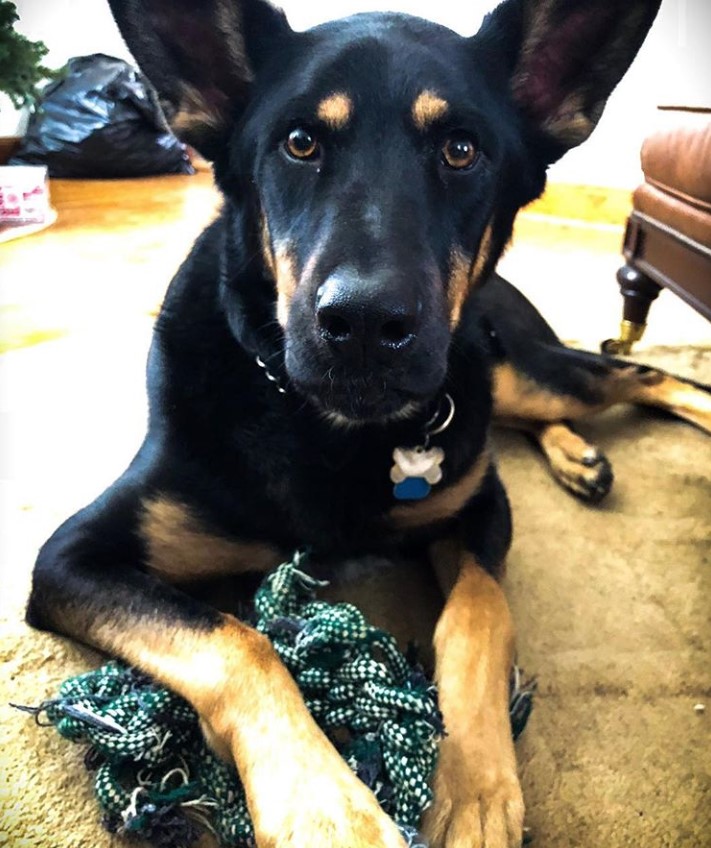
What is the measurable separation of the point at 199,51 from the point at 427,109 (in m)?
0.38

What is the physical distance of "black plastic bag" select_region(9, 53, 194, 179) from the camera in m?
4.29

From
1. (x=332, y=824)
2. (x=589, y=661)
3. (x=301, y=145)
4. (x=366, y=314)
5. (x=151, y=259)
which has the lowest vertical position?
(x=151, y=259)

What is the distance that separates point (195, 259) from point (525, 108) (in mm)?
602

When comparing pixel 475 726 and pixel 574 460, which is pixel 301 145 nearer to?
pixel 475 726

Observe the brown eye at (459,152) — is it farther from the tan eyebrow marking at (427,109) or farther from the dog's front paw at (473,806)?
the dog's front paw at (473,806)

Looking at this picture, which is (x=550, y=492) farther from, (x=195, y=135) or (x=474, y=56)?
(x=195, y=135)

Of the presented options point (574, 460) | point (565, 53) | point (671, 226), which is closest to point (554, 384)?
point (574, 460)

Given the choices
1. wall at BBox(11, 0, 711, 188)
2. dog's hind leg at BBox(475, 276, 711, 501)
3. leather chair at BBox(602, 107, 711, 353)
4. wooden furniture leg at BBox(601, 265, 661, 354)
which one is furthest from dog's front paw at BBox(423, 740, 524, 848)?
wall at BBox(11, 0, 711, 188)

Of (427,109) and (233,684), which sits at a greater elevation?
(427,109)

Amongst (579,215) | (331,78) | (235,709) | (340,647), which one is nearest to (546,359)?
(331,78)

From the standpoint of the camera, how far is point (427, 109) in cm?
102

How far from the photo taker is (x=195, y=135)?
3.92ft

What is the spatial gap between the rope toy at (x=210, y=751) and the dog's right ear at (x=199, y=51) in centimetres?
77

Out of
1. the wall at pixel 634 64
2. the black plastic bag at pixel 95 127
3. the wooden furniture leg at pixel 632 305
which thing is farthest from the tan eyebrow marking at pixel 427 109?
the black plastic bag at pixel 95 127
